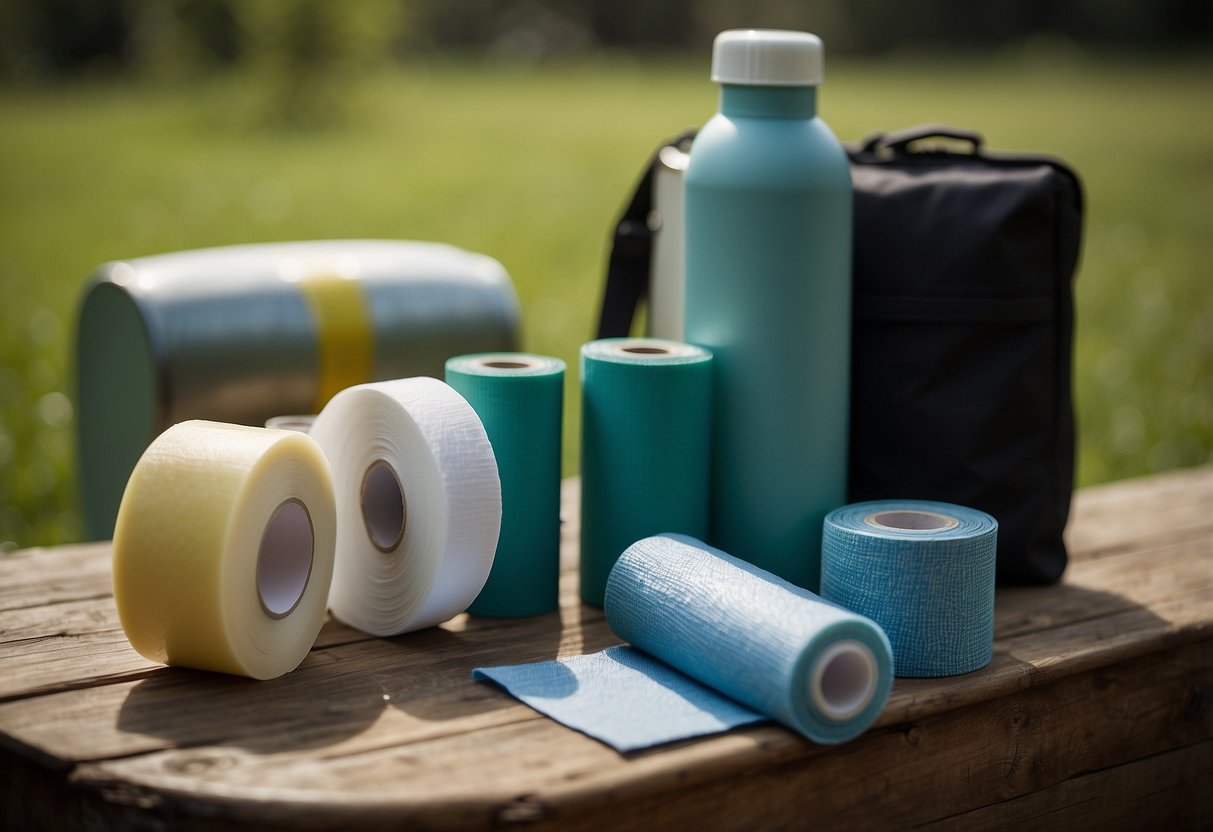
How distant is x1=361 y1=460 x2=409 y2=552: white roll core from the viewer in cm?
170

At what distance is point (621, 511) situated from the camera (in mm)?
1770

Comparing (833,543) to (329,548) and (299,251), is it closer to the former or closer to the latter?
(329,548)

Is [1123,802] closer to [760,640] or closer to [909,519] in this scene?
[909,519]

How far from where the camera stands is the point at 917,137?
77.8 inches

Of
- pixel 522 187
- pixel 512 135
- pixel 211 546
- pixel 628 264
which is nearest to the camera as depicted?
pixel 211 546

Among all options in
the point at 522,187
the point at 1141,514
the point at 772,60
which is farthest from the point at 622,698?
the point at 522,187

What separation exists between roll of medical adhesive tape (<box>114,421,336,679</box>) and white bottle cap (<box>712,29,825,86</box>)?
0.75m

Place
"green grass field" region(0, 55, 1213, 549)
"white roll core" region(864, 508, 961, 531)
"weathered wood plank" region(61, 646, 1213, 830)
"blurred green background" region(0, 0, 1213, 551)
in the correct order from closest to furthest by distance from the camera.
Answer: "weathered wood plank" region(61, 646, 1213, 830), "white roll core" region(864, 508, 961, 531), "green grass field" region(0, 55, 1213, 549), "blurred green background" region(0, 0, 1213, 551)

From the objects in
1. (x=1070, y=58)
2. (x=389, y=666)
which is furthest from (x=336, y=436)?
(x=1070, y=58)

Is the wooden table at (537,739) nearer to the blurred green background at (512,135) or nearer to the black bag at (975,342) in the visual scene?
the black bag at (975,342)

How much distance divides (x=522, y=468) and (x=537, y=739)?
44 cm

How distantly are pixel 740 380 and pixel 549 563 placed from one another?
1.20ft

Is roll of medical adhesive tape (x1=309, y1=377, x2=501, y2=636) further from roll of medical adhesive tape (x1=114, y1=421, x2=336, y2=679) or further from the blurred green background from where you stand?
the blurred green background

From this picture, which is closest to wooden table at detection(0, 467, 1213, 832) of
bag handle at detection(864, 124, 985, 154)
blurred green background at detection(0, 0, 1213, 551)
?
bag handle at detection(864, 124, 985, 154)
